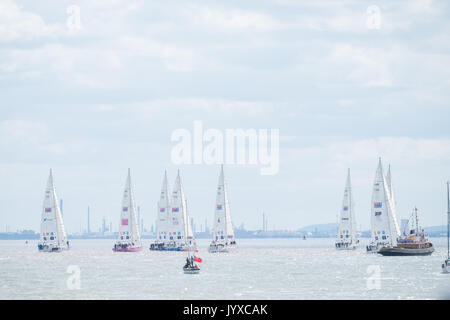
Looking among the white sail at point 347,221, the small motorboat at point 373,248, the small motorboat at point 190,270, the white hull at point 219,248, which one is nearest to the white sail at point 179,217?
the white hull at point 219,248

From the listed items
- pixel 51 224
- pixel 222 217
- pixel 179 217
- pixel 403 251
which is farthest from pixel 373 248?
pixel 51 224

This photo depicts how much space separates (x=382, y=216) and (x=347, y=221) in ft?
111

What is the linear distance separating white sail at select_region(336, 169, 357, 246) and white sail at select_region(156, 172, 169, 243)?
33834mm

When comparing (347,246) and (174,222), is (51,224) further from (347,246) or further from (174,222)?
(347,246)

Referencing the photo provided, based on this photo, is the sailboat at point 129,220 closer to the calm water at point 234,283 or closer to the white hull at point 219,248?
the white hull at point 219,248

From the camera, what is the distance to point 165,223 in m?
170

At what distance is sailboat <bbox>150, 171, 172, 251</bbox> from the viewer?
16875 cm

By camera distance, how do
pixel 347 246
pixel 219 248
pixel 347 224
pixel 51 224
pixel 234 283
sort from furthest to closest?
pixel 347 246 < pixel 347 224 < pixel 219 248 < pixel 51 224 < pixel 234 283

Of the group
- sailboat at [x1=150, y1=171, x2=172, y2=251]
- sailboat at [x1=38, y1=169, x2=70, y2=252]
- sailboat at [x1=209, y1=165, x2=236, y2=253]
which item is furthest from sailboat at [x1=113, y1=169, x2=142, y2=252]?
sailboat at [x1=209, y1=165, x2=236, y2=253]

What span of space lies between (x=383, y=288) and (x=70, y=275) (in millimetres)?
38856

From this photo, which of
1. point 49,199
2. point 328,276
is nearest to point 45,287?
point 328,276

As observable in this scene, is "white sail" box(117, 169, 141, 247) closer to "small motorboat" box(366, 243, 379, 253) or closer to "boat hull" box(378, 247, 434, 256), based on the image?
"small motorboat" box(366, 243, 379, 253)
